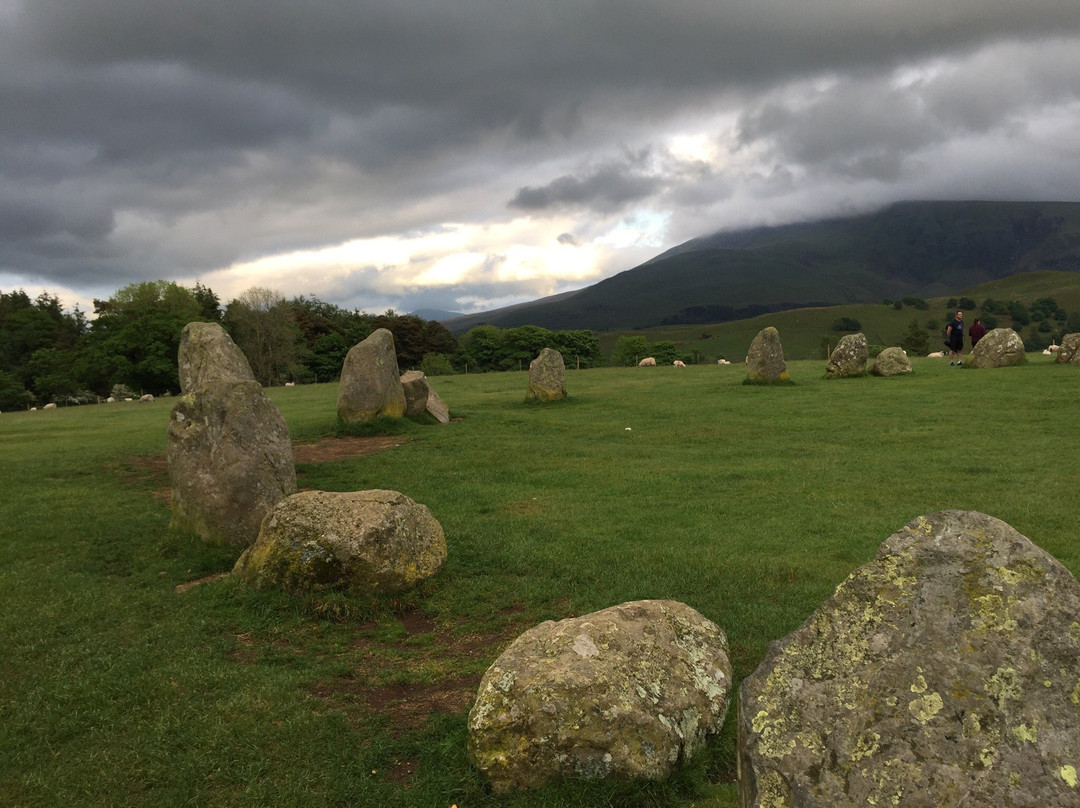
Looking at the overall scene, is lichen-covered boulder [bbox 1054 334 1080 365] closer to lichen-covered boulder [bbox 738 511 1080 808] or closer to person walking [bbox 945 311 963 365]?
person walking [bbox 945 311 963 365]

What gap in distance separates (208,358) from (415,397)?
22.7 ft

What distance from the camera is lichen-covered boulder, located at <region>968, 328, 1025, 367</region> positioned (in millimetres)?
31797

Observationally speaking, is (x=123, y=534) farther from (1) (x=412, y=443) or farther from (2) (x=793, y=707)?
(2) (x=793, y=707)

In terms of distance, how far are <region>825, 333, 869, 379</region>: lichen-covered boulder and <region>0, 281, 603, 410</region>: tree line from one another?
111ft

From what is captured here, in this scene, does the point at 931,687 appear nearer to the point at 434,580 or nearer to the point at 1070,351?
the point at 434,580

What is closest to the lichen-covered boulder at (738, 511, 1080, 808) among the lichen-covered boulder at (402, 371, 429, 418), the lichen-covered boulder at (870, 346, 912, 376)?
the lichen-covered boulder at (402, 371, 429, 418)

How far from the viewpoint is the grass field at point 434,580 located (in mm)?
6211

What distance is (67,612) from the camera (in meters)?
9.59

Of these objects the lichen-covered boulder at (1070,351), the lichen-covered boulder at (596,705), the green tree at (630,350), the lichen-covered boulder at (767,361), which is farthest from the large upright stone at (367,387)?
the green tree at (630,350)

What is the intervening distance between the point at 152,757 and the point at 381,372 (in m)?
17.8

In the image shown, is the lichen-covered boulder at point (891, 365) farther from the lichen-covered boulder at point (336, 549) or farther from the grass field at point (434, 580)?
the lichen-covered boulder at point (336, 549)

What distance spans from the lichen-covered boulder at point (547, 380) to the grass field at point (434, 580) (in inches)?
225

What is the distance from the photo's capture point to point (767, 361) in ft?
102

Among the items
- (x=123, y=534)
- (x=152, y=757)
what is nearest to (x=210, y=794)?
(x=152, y=757)
